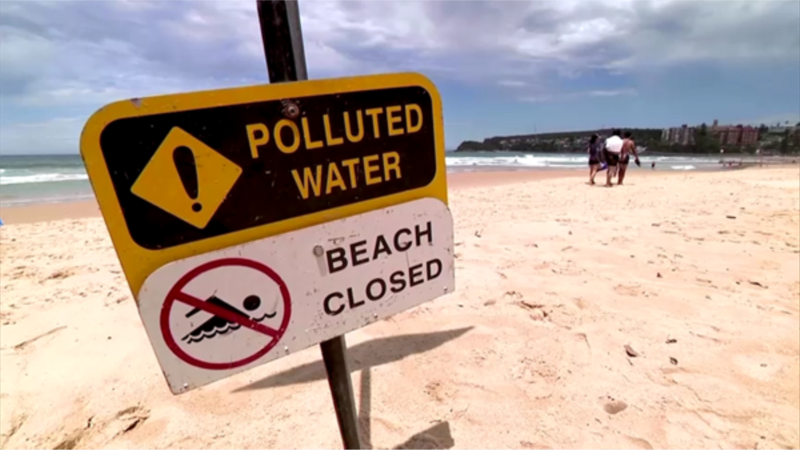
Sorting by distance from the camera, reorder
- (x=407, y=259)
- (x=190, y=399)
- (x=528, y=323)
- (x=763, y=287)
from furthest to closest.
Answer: (x=763, y=287)
(x=528, y=323)
(x=190, y=399)
(x=407, y=259)

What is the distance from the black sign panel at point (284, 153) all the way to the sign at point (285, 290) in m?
0.07

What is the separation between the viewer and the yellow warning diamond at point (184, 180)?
0.77 m

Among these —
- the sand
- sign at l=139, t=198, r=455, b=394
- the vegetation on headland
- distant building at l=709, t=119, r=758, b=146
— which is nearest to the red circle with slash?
sign at l=139, t=198, r=455, b=394

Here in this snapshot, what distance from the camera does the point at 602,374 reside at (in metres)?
1.96

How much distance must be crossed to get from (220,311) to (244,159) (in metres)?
0.37

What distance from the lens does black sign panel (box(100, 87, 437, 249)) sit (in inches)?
29.7

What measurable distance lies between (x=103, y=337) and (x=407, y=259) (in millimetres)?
2531

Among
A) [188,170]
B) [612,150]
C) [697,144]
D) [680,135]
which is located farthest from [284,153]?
[680,135]

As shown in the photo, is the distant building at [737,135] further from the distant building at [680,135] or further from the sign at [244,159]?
the sign at [244,159]

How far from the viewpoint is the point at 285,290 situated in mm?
948

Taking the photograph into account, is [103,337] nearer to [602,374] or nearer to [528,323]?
[528,323]

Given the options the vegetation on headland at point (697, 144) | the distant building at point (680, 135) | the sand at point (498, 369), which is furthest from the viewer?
the distant building at point (680, 135)

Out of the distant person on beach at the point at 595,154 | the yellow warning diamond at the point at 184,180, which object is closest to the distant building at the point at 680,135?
the distant person on beach at the point at 595,154

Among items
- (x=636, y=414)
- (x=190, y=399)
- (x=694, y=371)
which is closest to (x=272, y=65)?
(x=190, y=399)
